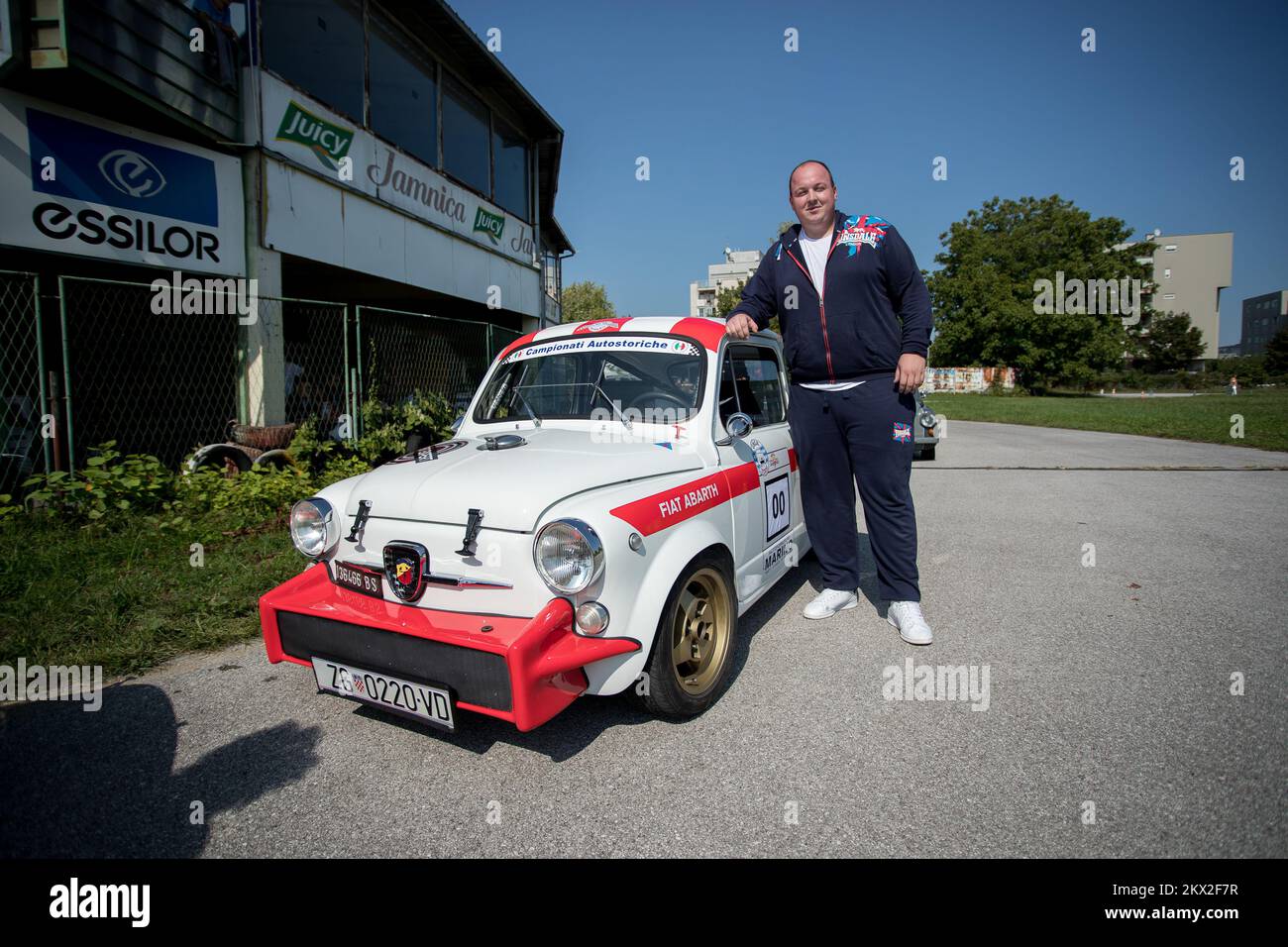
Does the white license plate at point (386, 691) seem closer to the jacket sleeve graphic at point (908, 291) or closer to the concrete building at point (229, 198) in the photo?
the jacket sleeve graphic at point (908, 291)

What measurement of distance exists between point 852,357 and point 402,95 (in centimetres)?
1082

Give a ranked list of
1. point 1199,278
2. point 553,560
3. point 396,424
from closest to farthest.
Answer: point 553,560 < point 396,424 < point 1199,278

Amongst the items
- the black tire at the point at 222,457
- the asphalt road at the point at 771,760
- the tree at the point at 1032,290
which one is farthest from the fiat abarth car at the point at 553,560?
the tree at the point at 1032,290

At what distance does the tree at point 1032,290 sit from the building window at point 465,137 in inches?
1656

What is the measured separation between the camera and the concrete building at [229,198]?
5965 mm

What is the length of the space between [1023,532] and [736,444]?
3.94 metres

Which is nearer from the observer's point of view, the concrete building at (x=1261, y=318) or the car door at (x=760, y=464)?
the car door at (x=760, y=464)

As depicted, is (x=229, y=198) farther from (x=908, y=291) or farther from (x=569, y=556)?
(x=569, y=556)

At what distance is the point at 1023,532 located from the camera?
6.11 m

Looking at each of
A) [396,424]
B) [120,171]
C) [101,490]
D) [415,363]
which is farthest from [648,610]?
[415,363]

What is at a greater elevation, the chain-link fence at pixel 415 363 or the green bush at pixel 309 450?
the chain-link fence at pixel 415 363

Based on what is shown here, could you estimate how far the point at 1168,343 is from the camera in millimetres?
63969

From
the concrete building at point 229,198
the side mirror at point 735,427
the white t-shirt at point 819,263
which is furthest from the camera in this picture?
the concrete building at point 229,198
